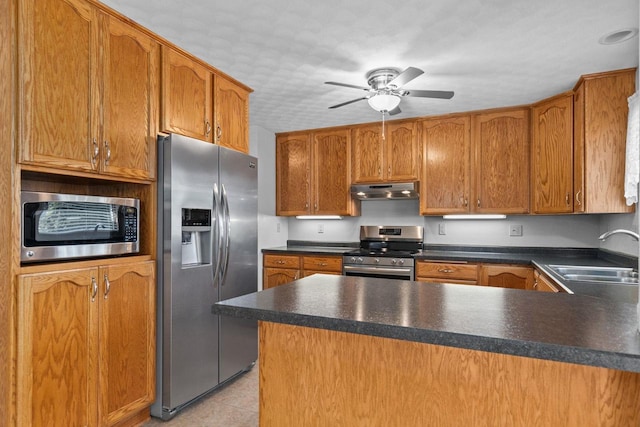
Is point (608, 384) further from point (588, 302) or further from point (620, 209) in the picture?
point (620, 209)

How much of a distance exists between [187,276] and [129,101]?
1.09 metres

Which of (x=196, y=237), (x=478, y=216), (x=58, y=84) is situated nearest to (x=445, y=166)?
(x=478, y=216)

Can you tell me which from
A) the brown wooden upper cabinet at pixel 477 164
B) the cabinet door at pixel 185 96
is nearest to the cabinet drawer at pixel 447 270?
the brown wooden upper cabinet at pixel 477 164

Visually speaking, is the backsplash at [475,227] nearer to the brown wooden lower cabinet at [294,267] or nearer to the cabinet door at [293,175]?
the cabinet door at [293,175]

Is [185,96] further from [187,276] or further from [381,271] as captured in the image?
[381,271]

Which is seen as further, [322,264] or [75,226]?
[322,264]

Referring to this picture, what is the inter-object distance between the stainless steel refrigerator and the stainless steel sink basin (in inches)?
88.2

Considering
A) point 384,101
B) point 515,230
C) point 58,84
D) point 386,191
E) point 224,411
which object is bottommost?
point 224,411

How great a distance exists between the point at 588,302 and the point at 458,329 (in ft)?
2.14

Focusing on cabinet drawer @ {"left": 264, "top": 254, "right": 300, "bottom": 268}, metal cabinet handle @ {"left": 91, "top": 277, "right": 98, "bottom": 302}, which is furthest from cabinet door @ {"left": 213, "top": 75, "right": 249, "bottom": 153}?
cabinet drawer @ {"left": 264, "top": 254, "right": 300, "bottom": 268}

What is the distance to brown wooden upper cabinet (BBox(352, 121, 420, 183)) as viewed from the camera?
12.8ft

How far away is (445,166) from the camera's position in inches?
148

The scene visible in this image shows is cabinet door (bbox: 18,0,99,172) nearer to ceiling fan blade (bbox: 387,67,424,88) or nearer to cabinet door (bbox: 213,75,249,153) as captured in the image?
cabinet door (bbox: 213,75,249,153)

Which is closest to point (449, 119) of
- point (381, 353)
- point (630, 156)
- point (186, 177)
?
point (630, 156)
